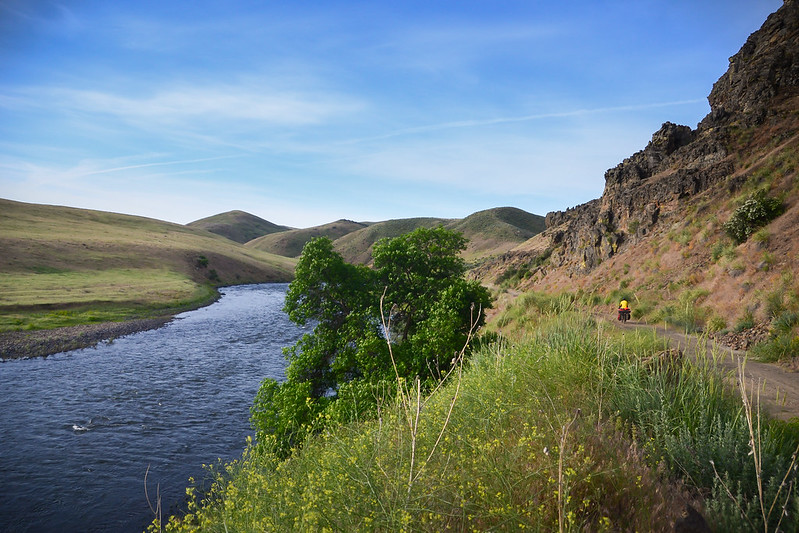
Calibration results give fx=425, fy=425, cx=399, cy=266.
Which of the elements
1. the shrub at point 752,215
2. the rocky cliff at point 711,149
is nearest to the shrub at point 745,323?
the shrub at point 752,215

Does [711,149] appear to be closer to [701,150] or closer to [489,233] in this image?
[701,150]

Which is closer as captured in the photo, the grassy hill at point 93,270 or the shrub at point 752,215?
the shrub at point 752,215

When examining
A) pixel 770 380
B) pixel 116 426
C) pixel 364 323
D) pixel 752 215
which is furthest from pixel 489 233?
pixel 770 380

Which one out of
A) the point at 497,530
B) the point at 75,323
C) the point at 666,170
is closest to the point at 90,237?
the point at 75,323

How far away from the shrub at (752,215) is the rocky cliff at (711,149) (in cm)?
553

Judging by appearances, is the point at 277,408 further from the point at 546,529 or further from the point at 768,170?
the point at 768,170

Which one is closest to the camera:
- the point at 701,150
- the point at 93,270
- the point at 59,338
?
the point at 701,150

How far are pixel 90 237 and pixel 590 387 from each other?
103494 millimetres

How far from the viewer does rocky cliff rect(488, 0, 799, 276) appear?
26734 millimetres

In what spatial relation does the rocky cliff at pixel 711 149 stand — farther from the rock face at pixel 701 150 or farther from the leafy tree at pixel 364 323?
the leafy tree at pixel 364 323

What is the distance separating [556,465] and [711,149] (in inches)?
1276

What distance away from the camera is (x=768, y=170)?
22516 millimetres

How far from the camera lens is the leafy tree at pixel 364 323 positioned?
13.3 metres

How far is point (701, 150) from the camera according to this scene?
2912 cm
